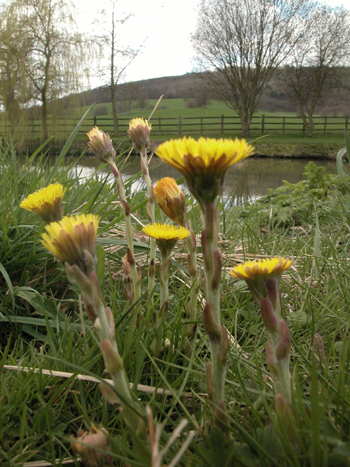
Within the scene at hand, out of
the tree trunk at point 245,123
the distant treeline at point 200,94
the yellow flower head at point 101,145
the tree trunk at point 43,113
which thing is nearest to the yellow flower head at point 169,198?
the yellow flower head at point 101,145

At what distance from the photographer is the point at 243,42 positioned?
2067 cm

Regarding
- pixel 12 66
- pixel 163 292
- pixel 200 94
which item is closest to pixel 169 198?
pixel 163 292

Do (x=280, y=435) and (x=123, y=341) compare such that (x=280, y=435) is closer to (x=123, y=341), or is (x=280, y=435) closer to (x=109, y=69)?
(x=123, y=341)

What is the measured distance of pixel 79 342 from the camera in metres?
0.84

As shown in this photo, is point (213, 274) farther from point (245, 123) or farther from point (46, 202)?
point (245, 123)

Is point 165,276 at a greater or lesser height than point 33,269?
greater

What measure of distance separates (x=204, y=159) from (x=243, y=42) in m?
23.7

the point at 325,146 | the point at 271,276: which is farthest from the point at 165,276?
the point at 325,146

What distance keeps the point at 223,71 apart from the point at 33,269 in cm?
2310

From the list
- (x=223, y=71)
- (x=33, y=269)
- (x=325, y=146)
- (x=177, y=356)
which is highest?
(x=223, y=71)

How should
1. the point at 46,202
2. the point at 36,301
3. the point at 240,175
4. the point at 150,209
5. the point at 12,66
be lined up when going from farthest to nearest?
the point at 12,66 < the point at 240,175 < the point at 36,301 < the point at 150,209 < the point at 46,202

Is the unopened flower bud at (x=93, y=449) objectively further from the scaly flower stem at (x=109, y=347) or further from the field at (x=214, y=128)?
the field at (x=214, y=128)

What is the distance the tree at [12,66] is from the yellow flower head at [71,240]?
11.4 metres

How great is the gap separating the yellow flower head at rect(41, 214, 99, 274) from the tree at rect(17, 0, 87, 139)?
1318 cm
